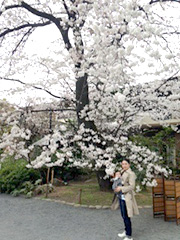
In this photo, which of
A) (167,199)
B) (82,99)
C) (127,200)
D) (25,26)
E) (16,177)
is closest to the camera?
(127,200)

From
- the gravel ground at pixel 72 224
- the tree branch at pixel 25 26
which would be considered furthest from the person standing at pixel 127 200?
the tree branch at pixel 25 26

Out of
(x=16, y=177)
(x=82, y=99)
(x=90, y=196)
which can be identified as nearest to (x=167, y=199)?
(x=90, y=196)

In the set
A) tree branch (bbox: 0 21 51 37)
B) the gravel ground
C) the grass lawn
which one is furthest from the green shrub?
tree branch (bbox: 0 21 51 37)

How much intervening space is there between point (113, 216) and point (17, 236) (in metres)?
2.12

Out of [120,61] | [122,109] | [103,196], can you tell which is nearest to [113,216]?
[103,196]

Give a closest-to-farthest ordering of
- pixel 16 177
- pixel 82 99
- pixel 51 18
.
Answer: pixel 82 99 < pixel 51 18 < pixel 16 177

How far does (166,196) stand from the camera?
5.13m

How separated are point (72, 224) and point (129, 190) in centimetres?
175

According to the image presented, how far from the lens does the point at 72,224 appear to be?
515cm

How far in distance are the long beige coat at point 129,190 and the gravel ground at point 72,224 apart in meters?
0.57

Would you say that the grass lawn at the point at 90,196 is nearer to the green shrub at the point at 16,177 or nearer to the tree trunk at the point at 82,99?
the green shrub at the point at 16,177

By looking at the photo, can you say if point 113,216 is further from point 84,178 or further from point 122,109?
point 84,178

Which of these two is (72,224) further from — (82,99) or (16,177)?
(16,177)

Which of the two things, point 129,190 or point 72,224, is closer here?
point 129,190
